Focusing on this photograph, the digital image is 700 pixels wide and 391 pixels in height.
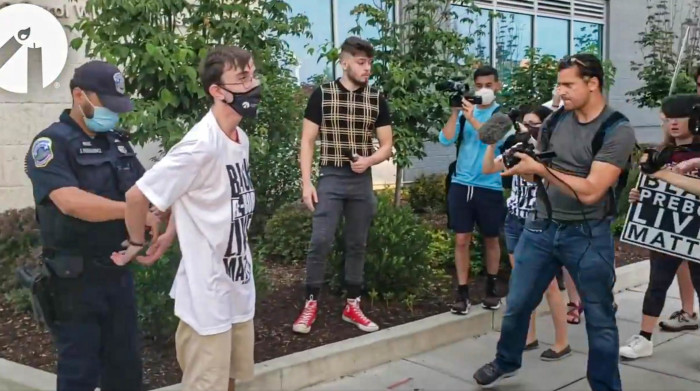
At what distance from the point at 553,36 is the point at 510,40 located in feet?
6.45

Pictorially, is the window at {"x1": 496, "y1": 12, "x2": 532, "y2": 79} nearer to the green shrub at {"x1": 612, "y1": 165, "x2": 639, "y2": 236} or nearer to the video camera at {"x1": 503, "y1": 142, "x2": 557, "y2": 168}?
the green shrub at {"x1": 612, "y1": 165, "x2": 639, "y2": 236}

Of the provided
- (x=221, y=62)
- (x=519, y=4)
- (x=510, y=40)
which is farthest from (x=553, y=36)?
(x=221, y=62)

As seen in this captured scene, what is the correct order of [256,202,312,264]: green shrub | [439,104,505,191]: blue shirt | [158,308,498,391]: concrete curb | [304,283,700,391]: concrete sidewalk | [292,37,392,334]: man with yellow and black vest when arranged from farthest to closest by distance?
1. [256,202,312,264]: green shrub
2. [439,104,505,191]: blue shirt
3. [292,37,392,334]: man with yellow and black vest
4. [304,283,700,391]: concrete sidewalk
5. [158,308,498,391]: concrete curb

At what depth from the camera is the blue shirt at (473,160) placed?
537 centimetres

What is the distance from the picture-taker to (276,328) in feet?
16.5

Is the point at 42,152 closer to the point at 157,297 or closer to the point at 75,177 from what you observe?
the point at 75,177

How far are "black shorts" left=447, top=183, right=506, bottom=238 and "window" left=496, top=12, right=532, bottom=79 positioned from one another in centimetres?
812

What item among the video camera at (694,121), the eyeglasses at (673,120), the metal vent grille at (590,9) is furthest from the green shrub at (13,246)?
the metal vent grille at (590,9)

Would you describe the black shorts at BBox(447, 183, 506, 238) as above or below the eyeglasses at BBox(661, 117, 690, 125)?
below

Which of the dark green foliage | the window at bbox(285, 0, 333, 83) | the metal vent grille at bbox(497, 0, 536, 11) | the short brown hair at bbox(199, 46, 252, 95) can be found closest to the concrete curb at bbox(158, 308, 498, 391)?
the short brown hair at bbox(199, 46, 252, 95)

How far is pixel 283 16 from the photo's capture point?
5.43 meters

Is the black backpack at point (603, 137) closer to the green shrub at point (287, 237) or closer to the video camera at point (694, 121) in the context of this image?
the video camera at point (694, 121)

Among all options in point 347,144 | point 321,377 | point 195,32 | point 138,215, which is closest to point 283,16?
point 195,32

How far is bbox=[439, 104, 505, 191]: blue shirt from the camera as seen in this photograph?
5367 millimetres
